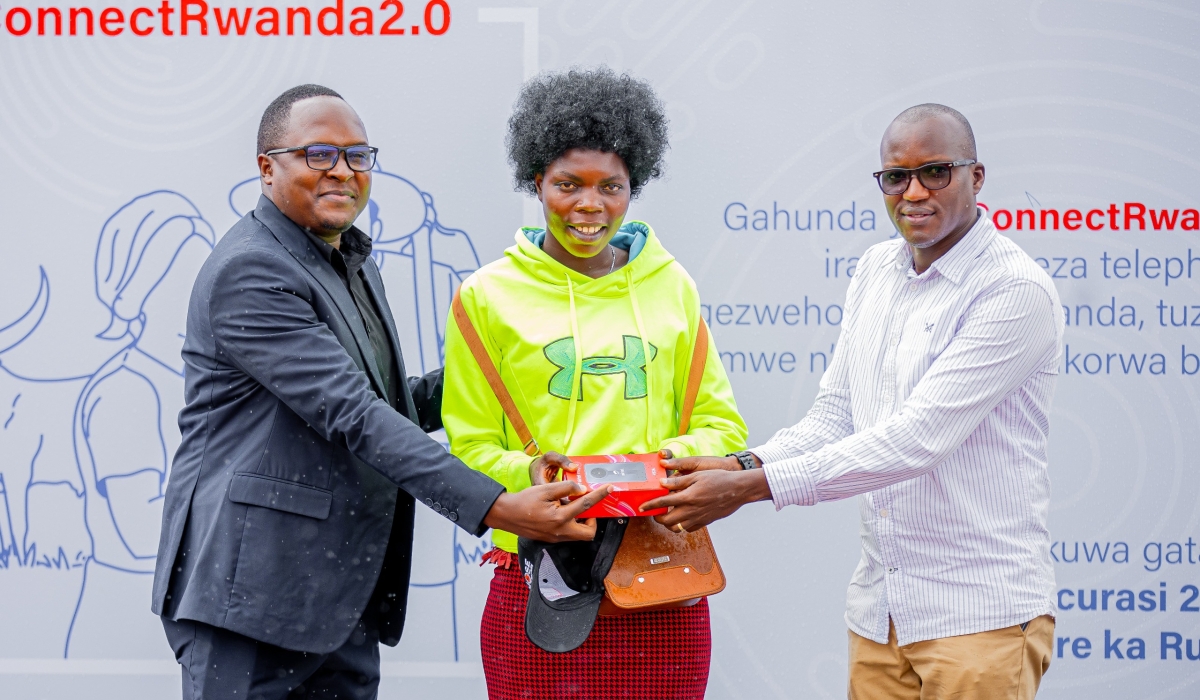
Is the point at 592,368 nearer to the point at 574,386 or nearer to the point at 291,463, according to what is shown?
the point at 574,386

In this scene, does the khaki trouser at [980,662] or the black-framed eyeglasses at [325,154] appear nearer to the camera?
the khaki trouser at [980,662]

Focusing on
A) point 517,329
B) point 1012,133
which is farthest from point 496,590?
point 1012,133

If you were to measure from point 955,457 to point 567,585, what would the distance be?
1.00 meters

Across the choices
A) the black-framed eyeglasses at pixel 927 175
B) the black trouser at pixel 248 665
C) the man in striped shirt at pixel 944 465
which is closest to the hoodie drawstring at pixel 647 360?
the man in striped shirt at pixel 944 465

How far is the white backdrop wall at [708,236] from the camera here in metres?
3.90

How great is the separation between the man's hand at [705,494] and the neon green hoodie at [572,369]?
0.08 metres

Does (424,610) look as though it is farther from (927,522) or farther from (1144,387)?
(1144,387)

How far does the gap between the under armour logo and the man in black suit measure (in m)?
0.28

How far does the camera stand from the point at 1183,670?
405cm

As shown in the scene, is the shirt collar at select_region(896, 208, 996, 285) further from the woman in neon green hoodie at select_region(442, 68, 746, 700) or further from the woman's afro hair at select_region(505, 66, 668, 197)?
the woman's afro hair at select_region(505, 66, 668, 197)

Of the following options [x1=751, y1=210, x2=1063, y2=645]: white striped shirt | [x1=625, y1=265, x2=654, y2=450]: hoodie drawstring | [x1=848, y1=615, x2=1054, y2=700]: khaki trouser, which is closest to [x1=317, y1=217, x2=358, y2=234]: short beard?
[x1=625, y1=265, x2=654, y2=450]: hoodie drawstring

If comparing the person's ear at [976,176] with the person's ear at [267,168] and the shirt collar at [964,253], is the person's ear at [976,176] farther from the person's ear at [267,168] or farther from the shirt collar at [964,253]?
the person's ear at [267,168]

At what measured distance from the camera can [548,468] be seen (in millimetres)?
2574

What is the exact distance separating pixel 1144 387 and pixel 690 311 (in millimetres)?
2143
